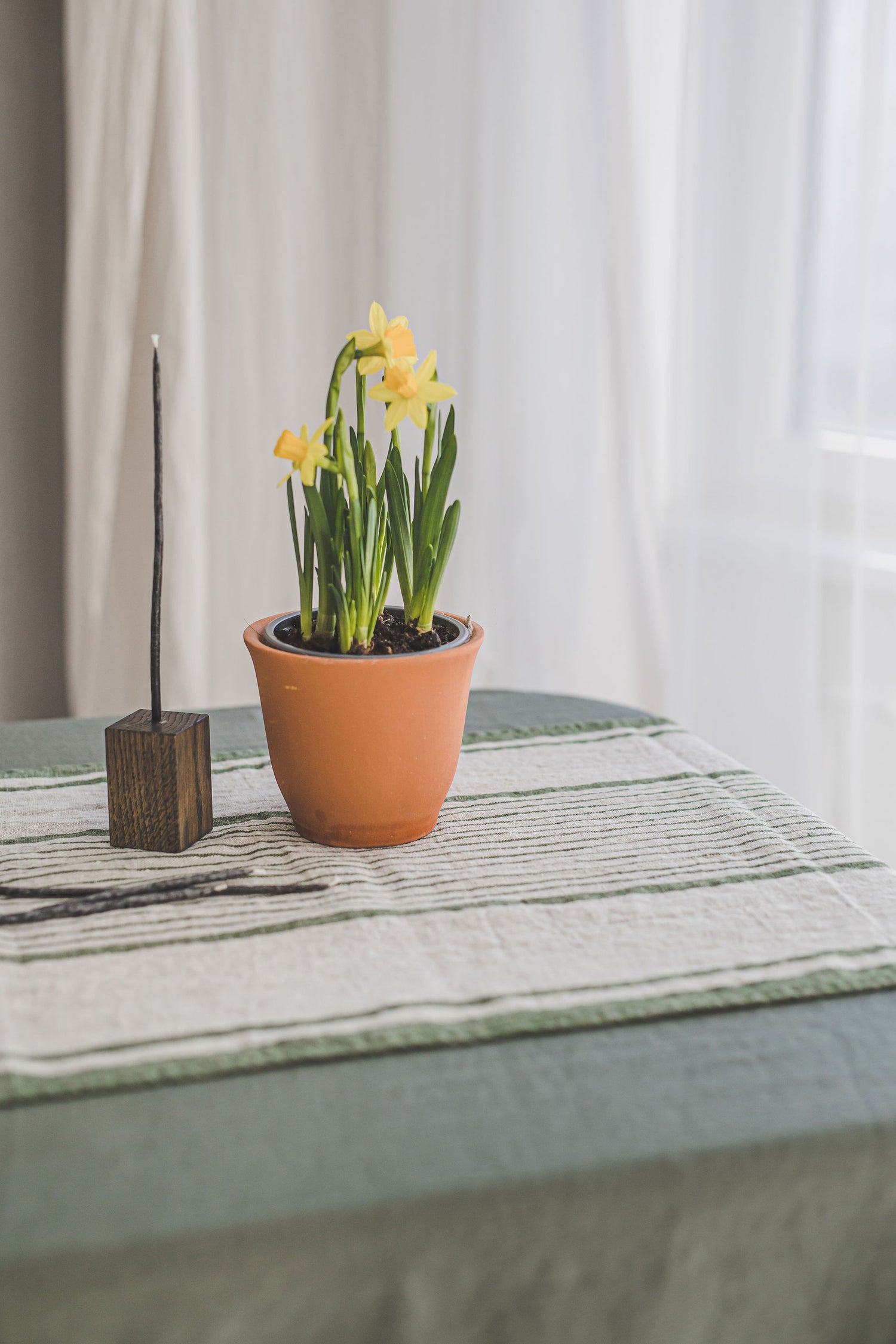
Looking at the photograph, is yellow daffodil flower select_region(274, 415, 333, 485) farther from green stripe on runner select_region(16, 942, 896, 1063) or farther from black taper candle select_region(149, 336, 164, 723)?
green stripe on runner select_region(16, 942, 896, 1063)

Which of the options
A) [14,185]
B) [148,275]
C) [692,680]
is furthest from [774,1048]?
[14,185]

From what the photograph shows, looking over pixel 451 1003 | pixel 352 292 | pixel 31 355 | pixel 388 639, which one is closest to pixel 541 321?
pixel 352 292

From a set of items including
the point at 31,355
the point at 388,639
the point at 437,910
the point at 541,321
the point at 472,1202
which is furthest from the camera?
the point at 541,321

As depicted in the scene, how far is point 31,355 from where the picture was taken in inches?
74.4

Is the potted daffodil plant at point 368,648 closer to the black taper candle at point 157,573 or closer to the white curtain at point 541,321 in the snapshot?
the black taper candle at point 157,573

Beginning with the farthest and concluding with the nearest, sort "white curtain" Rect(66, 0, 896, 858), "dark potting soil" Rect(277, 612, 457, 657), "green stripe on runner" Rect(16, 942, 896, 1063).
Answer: "white curtain" Rect(66, 0, 896, 858)
"dark potting soil" Rect(277, 612, 457, 657)
"green stripe on runner" Rect(16, 942, 896, 1063)

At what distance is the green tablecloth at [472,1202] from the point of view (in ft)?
1.43

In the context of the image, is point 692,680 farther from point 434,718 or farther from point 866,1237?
point 866,1237

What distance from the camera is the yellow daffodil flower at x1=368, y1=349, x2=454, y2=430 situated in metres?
0.73

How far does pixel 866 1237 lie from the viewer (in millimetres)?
503

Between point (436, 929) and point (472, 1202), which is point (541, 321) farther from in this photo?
point (472, 1202)

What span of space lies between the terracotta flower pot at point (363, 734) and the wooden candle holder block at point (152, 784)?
60mm

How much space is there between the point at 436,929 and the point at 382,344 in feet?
1.13

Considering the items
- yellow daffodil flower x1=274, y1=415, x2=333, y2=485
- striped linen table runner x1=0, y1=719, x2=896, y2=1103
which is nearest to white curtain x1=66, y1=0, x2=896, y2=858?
striped linen table runner x1=0, y1=719, x2=896, y2=1103
